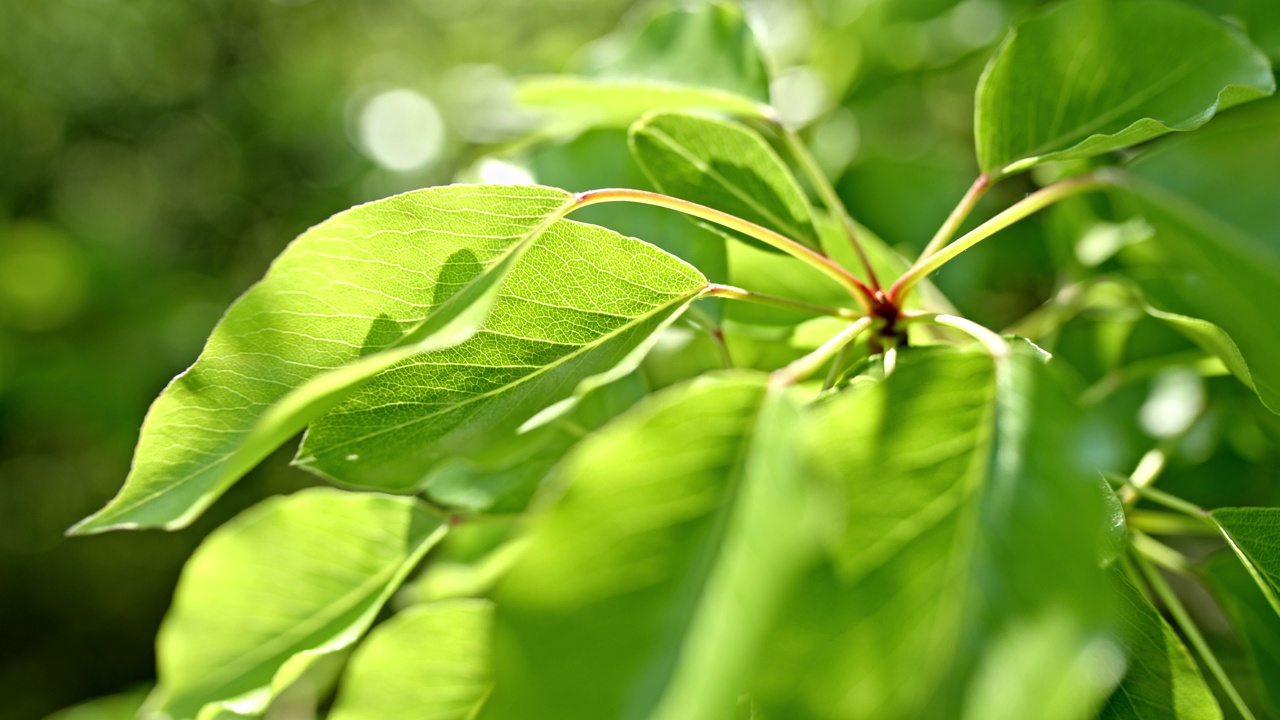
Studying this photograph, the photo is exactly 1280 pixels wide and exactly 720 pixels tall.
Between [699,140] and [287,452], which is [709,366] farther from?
[287,452]

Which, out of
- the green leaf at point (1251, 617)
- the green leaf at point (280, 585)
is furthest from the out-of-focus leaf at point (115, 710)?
the green leaf at point (1251, 617)

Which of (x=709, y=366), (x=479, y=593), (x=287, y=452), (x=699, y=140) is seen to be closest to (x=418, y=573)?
(x=287, y=452)

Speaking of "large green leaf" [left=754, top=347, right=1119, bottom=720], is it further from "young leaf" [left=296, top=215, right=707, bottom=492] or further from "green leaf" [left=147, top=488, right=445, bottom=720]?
"green leaf" [left=147, top=488, right=445, bottom=720]

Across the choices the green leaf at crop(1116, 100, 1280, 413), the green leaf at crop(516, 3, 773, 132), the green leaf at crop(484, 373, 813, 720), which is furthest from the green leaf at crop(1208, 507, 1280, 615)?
the green leaf at crop(516, 3, 773, 132)

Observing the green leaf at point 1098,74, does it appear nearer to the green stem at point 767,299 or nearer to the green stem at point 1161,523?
the green stem at point 767,299

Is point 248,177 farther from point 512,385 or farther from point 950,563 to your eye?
point 950,563

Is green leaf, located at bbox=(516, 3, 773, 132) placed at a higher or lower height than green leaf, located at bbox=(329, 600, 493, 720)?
higher

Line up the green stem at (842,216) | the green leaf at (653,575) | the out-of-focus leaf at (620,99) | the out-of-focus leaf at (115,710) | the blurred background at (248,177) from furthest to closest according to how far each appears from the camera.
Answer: the out-of-focus leaf at (115,710) < the blurred background at (248,177) < the out-of-focus leaf at (620,99) < the green stem at (842,216) < the green leaf at (653,575)
